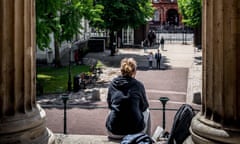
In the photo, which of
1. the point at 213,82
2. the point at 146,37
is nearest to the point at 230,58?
the point at 213,82

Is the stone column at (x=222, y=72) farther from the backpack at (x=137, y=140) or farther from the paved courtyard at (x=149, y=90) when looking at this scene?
the paved courtyard at (x=149, y=90)

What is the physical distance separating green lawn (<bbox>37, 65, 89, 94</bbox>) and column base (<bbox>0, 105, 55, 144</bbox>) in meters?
20.4

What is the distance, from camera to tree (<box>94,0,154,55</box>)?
42.8 m

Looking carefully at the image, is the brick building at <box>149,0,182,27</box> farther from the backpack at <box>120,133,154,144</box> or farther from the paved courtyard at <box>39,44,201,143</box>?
the backpack at <box>120,133,154,144</box>

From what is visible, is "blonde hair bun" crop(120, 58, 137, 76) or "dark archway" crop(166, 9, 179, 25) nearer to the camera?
"blonde hair bun" crop(120, 58, 137, 76)

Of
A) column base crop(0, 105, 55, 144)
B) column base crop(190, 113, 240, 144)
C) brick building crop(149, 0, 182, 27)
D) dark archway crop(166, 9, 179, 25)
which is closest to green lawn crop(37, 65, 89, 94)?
column base crop(0, 105, 55, 144)

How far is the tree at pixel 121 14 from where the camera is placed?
140ft

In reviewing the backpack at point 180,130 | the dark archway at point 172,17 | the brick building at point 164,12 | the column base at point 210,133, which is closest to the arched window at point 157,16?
the brick building at point 164,12

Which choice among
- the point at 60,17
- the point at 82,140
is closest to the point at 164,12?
the point at 60,17

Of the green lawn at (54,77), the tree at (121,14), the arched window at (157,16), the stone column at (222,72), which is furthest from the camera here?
the arched window at (157,16)

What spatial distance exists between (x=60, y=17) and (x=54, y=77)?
417 centimetres

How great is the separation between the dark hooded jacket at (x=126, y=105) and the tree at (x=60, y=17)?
1731cm

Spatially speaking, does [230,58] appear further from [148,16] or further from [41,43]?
[148,16]

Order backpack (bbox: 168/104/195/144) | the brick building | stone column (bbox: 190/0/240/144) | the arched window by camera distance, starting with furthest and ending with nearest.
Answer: the arched window, the brick building, backpack (bbox: 168/104/195/144), stone column (bbox: 190/0/240/144)
